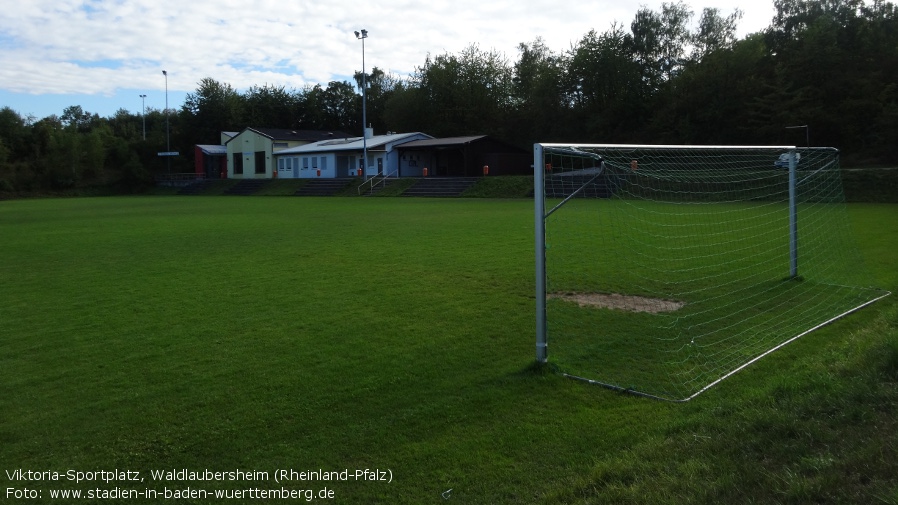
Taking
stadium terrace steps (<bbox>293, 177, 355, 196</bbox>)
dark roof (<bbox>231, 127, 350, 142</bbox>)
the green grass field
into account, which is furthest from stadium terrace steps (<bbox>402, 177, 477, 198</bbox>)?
the green grass field

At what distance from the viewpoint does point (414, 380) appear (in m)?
5.77

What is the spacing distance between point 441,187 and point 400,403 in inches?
1351

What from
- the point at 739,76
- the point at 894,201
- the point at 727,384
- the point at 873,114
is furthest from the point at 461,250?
the point at 739,76

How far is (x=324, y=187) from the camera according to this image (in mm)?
45344

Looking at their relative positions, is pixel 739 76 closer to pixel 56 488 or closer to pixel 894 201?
pixel 894 201

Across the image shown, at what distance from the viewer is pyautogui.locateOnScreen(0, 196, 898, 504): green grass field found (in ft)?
12.4

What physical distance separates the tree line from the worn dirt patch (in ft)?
97.5

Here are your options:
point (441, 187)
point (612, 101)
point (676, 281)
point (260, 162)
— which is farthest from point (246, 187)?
point (676, 281)

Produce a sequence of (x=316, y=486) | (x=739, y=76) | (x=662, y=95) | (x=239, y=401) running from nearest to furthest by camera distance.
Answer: (x=316, y=486) → (x=239, y=401) → (x=739, y=76) → (x=662, y=95)

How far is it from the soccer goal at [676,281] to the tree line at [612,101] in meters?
22.9

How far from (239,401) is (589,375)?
2835 mm

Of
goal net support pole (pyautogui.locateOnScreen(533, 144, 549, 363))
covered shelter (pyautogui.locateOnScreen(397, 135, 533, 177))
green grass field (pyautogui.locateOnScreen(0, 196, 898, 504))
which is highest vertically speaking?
covered shelter (pyautogui.locateOnScreen(397, 135, 533, 177))

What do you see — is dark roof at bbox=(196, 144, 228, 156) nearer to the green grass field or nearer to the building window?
the building window

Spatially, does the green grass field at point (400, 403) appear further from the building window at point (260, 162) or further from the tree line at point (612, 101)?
the building window at point (260, 162)
